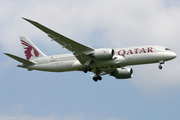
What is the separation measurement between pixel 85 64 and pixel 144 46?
29.9ft

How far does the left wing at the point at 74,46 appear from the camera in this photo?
48.7 meters

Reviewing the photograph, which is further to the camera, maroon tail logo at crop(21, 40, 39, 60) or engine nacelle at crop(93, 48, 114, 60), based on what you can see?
maroon tail logo at crop(21, 40, 39, 60)

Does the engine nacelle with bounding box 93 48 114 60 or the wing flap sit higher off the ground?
the wing flap

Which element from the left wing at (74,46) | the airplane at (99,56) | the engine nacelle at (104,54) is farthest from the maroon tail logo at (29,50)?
the engine nacelle at (104,54)

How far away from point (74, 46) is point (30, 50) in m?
12.1

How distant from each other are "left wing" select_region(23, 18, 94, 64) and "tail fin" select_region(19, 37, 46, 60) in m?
9.02

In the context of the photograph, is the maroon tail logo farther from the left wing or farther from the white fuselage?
the white fuselage

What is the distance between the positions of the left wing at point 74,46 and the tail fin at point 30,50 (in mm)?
9017

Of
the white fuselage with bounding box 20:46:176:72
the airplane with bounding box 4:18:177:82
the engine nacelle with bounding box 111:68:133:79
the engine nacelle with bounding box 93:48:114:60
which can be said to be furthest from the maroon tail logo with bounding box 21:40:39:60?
the engine nacelle with bounding box 111:68:133:79

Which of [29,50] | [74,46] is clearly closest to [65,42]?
[74,46]

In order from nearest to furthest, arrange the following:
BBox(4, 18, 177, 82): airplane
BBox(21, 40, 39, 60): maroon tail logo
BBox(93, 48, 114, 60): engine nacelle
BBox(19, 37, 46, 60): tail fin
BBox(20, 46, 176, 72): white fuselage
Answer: BBox(93, 48, 114, 60): engine nacelle
BBox(4, 18, 177, 82): airplane
BBox(20, 46, 176, 72): white fuselage
BBox(19, 37, 46, 60): tail fin
BBox(21, 40, 39, 60): maroon tail logo

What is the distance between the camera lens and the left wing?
48.7 meters

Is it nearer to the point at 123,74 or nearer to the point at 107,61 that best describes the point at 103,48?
the point at 107,61

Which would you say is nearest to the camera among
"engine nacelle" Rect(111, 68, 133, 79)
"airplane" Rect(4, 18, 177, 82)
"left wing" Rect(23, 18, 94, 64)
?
"left wing" Rect(23, 18, 94, 64)
